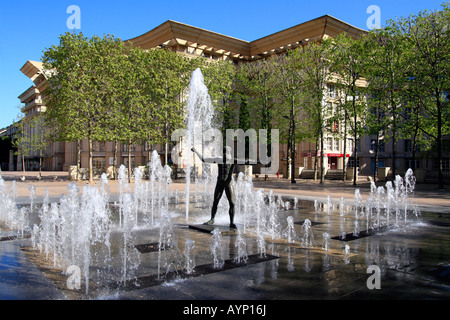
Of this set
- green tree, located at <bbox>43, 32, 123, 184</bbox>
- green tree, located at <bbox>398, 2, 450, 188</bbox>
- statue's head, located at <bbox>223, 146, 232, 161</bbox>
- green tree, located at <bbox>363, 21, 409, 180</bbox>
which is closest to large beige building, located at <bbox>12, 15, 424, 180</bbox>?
green tree, located at <bbox>363, 21, 409, 180</bbox>

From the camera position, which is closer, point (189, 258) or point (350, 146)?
point (189, 258)

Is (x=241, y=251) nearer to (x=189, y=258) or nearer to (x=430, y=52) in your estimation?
(x=189, y=258)

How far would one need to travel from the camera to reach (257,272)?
5.25 metres

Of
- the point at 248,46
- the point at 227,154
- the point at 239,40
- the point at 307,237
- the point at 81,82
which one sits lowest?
the point at 307,237

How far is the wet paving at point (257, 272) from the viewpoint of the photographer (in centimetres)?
435

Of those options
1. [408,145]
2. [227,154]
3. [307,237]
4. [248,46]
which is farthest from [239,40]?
[307,237]

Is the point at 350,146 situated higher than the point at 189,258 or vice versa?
the point at 350,146

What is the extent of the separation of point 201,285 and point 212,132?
A: 3345cm

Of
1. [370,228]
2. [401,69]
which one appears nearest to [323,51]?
[401,69]

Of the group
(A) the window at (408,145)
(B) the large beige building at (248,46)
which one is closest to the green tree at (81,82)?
(B) the large beige building at (248,46)

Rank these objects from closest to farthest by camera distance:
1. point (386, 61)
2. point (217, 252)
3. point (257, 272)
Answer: point (257, 272) < point (217, 252) < point (386, 61)

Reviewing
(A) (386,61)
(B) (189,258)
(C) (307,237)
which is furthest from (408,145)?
(B) (189,258)

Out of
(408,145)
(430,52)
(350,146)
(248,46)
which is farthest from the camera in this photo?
(248,46)

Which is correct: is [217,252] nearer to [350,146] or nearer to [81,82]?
[81,82]
